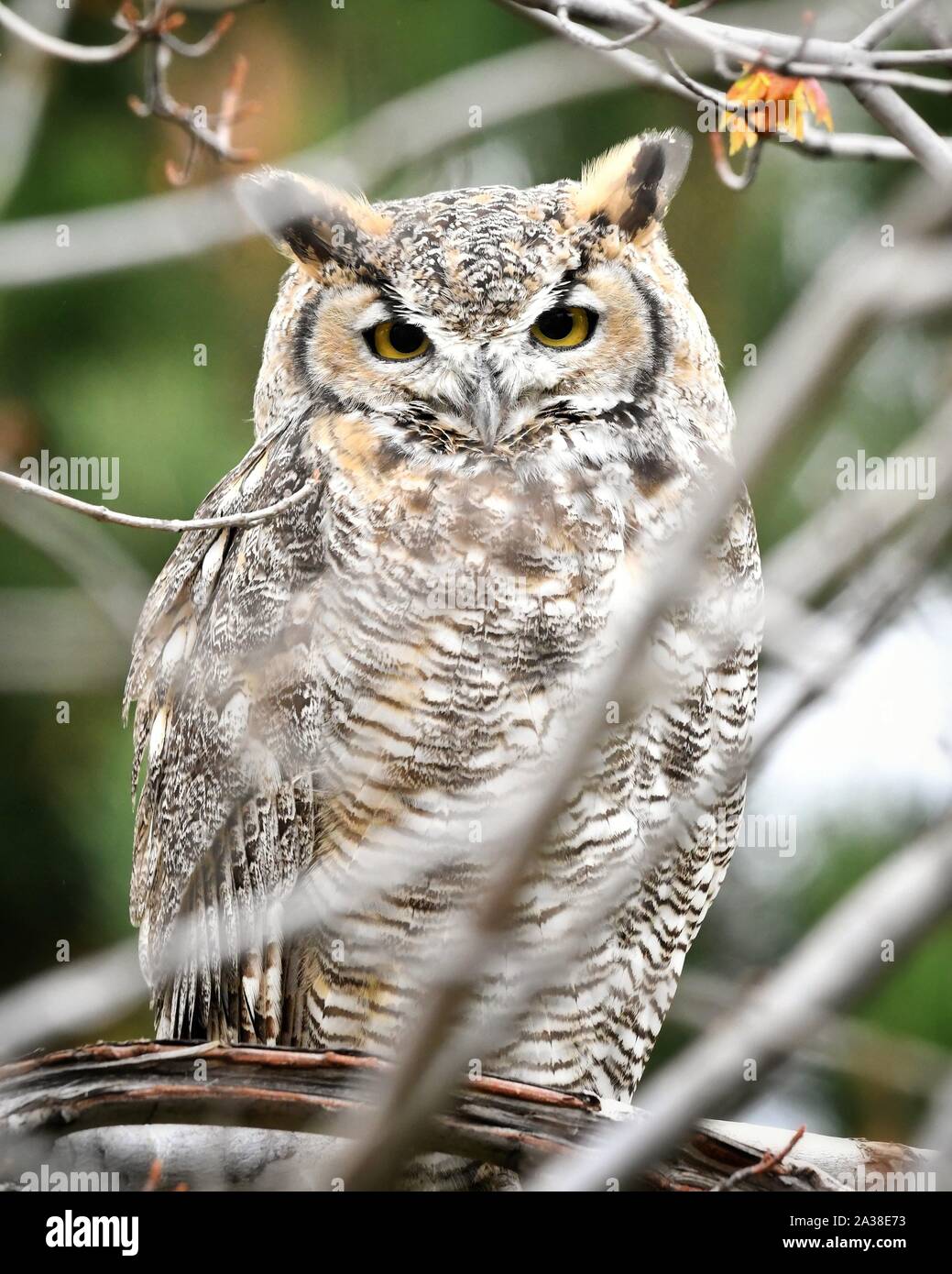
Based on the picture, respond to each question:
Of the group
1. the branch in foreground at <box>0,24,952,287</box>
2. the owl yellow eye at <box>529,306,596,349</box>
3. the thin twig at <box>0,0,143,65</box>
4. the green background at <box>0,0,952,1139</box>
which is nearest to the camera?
the thin twig at <box>0,0,143,65</box>

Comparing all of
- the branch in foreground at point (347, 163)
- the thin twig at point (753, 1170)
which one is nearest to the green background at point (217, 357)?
the branch in foreground at point (347, 163)

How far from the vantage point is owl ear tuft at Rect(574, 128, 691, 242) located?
Answer: 182cm

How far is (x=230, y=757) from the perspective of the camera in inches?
73.0

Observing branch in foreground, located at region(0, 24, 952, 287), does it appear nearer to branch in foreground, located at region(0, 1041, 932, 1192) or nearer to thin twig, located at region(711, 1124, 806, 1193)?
branch in foreground, located at region(0, 1041, 932, 1192)

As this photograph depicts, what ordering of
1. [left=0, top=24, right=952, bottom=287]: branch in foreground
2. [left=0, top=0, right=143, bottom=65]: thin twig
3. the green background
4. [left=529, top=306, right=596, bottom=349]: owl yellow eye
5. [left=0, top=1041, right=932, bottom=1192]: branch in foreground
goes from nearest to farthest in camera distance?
[left=0, top=1041, right=932, bottom=1192]: branch in foreground < [left=0, top=0, right=143, bottom=65]: thin twig < [left=529, top=306, right=596, bottom=349]: owl yellow eye < [left=0, top=24, right=952, bottom=287]: branch in foreground < the green background

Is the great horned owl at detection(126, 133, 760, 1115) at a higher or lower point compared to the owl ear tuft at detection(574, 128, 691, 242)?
lower

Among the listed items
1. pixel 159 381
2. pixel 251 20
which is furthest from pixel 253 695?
pixel 251 20

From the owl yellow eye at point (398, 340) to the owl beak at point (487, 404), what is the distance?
9cm

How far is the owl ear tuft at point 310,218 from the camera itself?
1796mm

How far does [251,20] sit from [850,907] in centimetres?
287

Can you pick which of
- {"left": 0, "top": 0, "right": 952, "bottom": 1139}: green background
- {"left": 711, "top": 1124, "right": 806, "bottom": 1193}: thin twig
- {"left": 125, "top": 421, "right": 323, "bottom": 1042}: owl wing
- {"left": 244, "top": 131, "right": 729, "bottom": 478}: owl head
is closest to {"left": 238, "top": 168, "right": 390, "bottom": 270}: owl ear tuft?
{"left": 244, "top": 131, "right": 729, "bottom": 478}: owl head

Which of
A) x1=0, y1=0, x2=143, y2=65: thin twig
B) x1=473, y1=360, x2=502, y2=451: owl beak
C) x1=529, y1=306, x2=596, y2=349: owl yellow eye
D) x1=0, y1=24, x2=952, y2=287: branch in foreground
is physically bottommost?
x1=473, y1=360, x2=502, y2=451: owl beak

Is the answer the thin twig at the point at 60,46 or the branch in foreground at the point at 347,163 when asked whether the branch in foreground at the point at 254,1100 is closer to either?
the thin twig at the point at 60,46
